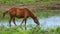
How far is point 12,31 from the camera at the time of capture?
1173 centimetres

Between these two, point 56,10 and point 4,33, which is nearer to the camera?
point 4,33

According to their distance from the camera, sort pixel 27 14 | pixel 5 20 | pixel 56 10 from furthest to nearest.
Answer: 1. pixel 56 10
2. pixel 5 20
3. pixel 27 14

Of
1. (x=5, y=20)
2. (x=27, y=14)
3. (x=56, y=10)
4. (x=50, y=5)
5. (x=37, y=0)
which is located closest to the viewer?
(x=27, y=14)

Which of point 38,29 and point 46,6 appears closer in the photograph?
point 38,29

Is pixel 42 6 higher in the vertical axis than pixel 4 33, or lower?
lower

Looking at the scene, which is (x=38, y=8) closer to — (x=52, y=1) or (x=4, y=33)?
(x=52, y=1)

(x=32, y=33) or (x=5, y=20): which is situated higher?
(x=32, y=33)

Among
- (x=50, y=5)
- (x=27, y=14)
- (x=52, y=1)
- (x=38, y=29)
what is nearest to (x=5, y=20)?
(x=27, y=14)

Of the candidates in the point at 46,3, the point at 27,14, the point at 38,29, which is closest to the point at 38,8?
the point at 46,3

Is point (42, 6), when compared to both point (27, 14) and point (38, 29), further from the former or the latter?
point (38, 29)

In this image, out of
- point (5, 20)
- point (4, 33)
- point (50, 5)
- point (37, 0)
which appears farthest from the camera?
point (37, 0)

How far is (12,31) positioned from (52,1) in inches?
625

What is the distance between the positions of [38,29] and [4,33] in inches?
58.7

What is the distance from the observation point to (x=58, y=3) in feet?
86.6
